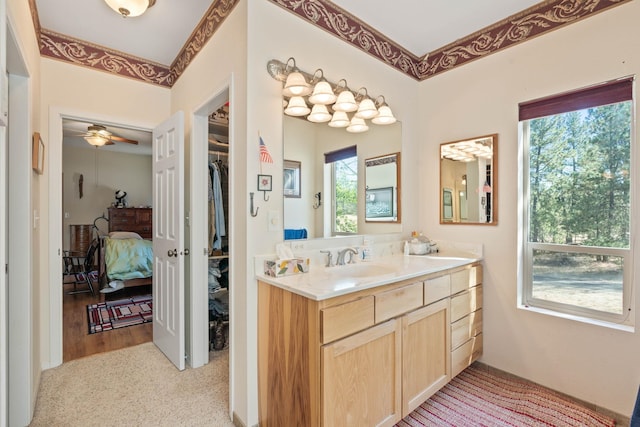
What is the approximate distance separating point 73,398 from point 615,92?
13.0 feet

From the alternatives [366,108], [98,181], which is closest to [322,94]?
[366,108]

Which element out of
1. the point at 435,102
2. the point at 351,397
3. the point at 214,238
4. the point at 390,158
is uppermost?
the point at 435,102

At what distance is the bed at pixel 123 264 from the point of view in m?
4.21

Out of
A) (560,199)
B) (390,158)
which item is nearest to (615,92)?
(560,199)

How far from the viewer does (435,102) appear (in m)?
2.71

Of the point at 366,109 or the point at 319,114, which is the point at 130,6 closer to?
the point at 319,114

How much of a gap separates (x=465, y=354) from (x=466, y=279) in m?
0.54

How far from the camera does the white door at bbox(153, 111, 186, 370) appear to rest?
2.32 m

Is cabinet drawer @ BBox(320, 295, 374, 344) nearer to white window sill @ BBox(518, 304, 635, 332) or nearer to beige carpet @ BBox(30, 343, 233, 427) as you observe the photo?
beige carpet @ BBox(30, 343, 233, 427)

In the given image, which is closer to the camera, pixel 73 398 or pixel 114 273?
pixel 73 398

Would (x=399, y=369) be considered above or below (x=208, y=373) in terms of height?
above

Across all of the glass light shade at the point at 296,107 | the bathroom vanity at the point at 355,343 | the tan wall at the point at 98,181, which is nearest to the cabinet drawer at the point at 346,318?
the bathroom vanity at the point at 355,343

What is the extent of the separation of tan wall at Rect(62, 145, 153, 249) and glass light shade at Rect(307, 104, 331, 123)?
610 centimetres

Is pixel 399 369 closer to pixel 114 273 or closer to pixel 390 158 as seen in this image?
pixel 390 158
